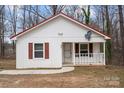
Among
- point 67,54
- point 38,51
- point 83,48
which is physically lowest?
A: point 67,54

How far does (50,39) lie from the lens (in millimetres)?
25625

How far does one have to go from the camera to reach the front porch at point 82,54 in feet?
86.7

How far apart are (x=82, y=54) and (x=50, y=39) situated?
10.7 ft

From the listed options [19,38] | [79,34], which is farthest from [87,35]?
[19,38]

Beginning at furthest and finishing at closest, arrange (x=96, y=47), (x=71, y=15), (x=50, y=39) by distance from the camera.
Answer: (x=71, y=15), (x=96, y=47), (x=50, y=39)

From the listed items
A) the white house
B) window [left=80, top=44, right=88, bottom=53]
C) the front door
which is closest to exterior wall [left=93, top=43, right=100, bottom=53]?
window [left=80, top=44, right=88, bottom=53]

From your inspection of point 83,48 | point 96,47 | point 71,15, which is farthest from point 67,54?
point 71,15

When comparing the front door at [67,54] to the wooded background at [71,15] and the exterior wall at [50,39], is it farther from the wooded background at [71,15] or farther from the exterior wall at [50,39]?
the wooded background at [71,15]

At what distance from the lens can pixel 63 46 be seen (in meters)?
27.8

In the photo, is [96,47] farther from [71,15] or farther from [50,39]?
[71,15]

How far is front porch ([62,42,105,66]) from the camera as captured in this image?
2644cm

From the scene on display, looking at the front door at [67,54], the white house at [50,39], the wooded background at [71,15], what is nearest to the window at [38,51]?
the white house at [50,39]

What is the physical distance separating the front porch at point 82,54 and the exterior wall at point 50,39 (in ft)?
4.12

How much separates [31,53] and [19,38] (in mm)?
1618
